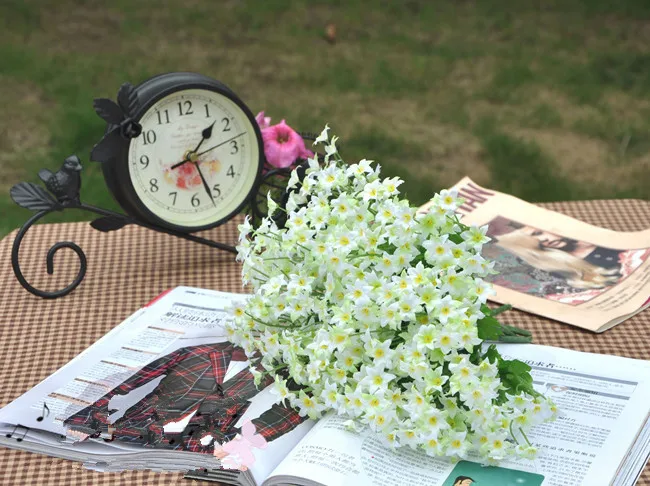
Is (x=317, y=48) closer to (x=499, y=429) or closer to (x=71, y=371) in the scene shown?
(x=71, y=371)

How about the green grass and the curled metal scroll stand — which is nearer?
the curled metal scroll stand

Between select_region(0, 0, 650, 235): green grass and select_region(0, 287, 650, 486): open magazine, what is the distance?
1474mm

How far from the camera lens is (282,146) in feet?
4.57

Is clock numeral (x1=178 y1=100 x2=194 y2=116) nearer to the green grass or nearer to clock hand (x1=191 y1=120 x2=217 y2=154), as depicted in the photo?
clock hand (x1=191 y1=120 x2=217 y2=154)

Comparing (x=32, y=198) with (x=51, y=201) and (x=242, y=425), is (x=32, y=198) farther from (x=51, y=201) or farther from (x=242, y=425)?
(x=242, y=425)

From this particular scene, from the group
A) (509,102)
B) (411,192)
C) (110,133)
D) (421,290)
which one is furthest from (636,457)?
(509,102)

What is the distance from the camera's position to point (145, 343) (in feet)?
3.77

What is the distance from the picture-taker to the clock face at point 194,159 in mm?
1290

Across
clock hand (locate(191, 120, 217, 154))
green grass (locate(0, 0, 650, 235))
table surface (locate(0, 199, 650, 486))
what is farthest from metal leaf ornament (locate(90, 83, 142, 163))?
green grass (locate(0, 0, 650, 235))

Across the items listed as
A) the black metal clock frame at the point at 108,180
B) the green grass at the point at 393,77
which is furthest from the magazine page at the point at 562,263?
the green grass at the point at 393,77

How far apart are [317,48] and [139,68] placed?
2.25 ft

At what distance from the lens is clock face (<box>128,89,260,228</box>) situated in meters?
1.29

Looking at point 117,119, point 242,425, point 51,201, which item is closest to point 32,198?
point 51,201

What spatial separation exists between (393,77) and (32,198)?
2.21m
